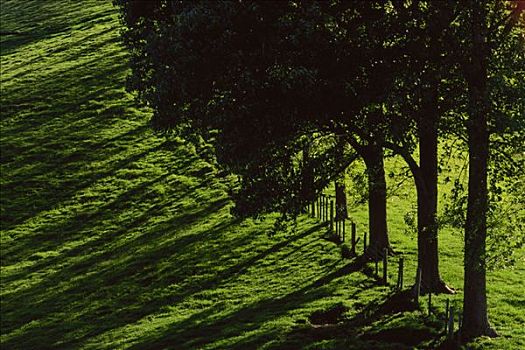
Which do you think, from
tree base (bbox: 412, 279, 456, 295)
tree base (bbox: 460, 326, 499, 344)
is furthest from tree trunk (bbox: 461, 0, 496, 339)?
tree base (bbox: 412, 279, 456, 295)

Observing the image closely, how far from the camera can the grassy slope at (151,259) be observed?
1316 inches

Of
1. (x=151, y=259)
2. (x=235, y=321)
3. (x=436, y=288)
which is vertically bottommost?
(x=151, y=259)

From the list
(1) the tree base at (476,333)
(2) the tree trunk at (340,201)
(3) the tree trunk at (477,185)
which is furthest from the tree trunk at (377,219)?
(1) the tree base at (476,333)

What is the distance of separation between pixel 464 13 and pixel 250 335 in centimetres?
1716

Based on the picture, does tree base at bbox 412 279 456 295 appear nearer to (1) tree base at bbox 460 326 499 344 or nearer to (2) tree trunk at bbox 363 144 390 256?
(1) tree base at bbox 460 326 499 344

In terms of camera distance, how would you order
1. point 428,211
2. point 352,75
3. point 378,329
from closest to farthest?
point 352,75, point 378,329, point 428,211

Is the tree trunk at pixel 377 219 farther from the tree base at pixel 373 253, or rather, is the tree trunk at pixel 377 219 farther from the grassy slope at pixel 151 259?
the grassy slope at pixel 151 259

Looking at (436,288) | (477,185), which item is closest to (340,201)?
(436,288)

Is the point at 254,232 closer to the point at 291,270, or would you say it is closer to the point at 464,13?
the point at 291,270

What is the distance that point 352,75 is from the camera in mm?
27156

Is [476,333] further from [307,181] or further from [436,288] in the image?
[307,181]

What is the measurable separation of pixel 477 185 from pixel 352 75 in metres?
6.83

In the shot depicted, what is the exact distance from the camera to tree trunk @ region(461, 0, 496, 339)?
2644 centimetres

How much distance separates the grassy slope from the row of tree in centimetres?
706
